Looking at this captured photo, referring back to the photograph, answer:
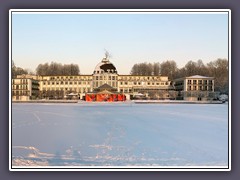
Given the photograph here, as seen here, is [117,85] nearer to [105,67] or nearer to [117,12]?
[105,67]

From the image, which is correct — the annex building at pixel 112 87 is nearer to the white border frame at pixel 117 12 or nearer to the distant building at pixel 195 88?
the distant building at pixel 195 88

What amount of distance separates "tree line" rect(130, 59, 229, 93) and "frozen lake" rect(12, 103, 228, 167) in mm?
395

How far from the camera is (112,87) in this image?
4910 millimetres

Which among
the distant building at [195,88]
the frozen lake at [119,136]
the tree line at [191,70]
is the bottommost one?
the frozen lake at [119,136]

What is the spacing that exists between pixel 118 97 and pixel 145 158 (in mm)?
1152

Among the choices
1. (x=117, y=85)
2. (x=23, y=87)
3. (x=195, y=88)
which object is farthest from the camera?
(x=117, y=85)

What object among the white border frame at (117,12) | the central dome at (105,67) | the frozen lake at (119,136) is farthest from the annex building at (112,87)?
the white border frame at (117,12)

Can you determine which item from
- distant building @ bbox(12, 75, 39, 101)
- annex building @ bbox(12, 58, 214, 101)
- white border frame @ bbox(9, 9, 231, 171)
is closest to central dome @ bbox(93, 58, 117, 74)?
annex building @ bbox(12, 58, 214, 101)

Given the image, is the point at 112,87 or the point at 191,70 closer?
the point at 191,70

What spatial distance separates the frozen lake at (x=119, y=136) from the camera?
4316 millimetres

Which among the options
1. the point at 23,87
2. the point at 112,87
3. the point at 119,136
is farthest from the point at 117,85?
the point at 23,87

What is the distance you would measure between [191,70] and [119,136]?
1469 mm

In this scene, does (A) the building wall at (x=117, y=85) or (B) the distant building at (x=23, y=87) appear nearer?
(B) the distant building at (x=23, y=87)

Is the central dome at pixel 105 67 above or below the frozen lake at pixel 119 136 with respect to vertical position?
above
